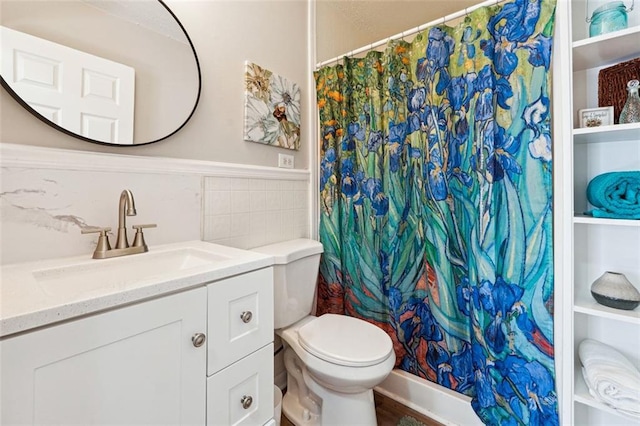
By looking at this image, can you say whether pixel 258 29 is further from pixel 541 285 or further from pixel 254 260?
pixel 541 285

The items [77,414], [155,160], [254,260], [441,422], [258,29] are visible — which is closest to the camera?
[77,414]

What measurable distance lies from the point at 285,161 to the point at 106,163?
0.88 metres

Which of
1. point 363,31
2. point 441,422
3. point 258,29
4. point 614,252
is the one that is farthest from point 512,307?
point 363,31

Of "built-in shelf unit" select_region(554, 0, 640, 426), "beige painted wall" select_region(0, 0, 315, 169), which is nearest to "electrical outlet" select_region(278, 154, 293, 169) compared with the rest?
"beige painted wall" select_region(0, 0, 315, 169)

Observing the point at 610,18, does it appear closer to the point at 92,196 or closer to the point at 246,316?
the point at 246,316

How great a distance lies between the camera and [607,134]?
1.02 meters

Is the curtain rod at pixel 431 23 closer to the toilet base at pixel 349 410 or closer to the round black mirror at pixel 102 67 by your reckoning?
the round black mirror at pixel 102 67

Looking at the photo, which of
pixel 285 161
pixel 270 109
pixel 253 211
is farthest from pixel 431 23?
pixel 253 211

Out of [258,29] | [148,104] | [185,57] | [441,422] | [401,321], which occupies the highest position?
[258,29]

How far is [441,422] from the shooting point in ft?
4.47

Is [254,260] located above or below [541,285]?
above

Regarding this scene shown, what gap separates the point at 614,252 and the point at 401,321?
93cm

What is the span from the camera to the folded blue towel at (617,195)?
960 mm

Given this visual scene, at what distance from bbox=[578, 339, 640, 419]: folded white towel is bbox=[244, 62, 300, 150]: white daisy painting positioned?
162cm
